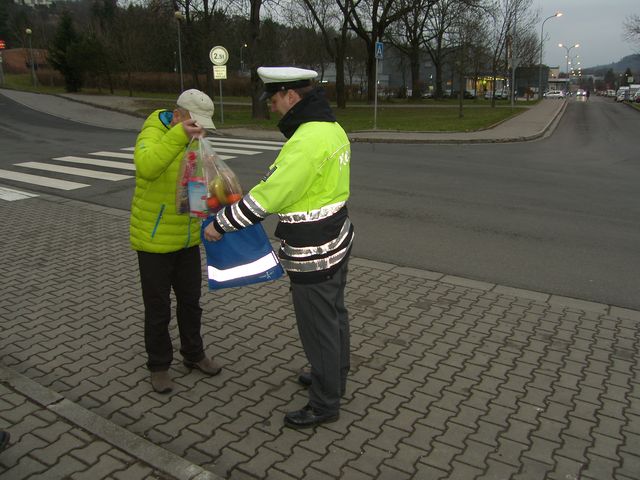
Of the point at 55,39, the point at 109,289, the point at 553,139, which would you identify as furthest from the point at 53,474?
the point at 55,39

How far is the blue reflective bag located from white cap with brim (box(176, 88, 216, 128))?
0.59m

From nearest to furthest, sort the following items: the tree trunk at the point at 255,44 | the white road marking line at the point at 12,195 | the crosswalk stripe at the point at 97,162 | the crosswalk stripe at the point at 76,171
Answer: the white road marking line at the point at 12,195 → the crosswalk stripe at the point at 76,171 → the crosswalk stripe at the point at 97,162 → the tree trunk at the point at 255,44

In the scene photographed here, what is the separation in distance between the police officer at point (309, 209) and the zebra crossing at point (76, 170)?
27.6 ft

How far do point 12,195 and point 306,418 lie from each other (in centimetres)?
875

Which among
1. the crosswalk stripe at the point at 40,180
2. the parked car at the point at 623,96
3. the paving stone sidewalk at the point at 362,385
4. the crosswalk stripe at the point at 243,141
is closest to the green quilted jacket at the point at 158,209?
the paving stone sidewalk at the point at 362,385

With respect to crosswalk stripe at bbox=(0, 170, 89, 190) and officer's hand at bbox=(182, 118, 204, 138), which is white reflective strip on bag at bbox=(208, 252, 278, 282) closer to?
officer's hand at bbox=(182, 118, 204, 138)

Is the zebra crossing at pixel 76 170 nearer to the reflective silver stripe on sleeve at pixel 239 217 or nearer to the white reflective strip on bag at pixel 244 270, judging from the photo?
the white reflective strip on bag at pixel 244 270

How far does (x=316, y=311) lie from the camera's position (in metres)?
3.16

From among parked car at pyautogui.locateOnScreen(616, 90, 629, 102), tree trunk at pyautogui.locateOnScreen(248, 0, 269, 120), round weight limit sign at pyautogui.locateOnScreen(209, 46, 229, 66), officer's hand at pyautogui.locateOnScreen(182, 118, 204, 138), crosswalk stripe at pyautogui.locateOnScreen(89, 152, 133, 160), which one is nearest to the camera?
officer's hand at pyautogui.locateOnScreen(182, 118, 204, 138)

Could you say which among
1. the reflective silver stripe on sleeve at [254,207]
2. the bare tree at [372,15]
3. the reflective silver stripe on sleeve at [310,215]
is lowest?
the reflective silver stripe on sleeve at [310,215]

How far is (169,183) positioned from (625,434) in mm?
2982

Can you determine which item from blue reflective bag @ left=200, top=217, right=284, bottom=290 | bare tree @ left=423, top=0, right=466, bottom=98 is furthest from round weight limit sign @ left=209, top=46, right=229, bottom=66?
bare tree @ left=423, top=0, right=466, bottom=98

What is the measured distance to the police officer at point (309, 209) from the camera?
287 cm

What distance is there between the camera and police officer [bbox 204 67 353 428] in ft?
9.40
